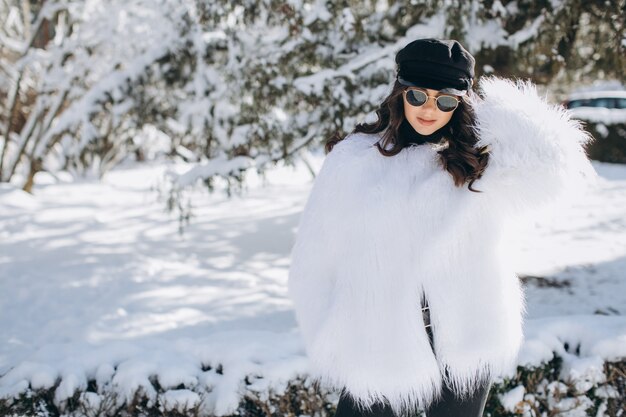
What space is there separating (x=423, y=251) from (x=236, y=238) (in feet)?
18.1

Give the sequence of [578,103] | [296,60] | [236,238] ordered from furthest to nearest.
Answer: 1. [578,103]
2. [236,238]
3. [296,60]

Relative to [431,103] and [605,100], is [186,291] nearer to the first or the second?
[431,103]

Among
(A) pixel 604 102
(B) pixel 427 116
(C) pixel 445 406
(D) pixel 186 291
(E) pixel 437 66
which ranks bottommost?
(D) pixel 186 291

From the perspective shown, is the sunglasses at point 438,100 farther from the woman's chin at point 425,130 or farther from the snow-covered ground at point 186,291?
the snow-covered ground at point 186,291

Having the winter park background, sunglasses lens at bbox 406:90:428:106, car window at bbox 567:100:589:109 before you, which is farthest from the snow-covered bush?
car window at bbox 567:100:589:109

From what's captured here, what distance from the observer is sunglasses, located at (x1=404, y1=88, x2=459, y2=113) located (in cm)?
154

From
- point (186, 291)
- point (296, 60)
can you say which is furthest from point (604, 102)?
point (186, 291)

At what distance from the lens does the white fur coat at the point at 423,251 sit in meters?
1.53

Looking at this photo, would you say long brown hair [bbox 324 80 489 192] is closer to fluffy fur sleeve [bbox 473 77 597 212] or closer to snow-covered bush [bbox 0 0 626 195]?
fluffy fur sleeve [bbox 473 77 597 212]

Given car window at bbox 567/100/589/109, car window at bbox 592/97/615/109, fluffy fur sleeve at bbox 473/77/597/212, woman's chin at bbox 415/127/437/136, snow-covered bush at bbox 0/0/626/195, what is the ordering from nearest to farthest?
fluffy fur sleeve at bbox 473/77/597/212 < woman's chin at bbox 415/127/437/136 < snow-covered bush at bbox 0/0/626/195 < car window at bbox 592/97/615/109 < car window at bbox 567/100/589/109

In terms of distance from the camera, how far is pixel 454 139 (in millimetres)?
1609

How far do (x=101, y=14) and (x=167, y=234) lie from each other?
3659mm

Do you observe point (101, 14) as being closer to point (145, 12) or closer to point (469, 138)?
point (145, 12)

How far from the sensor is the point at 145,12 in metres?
7.34
